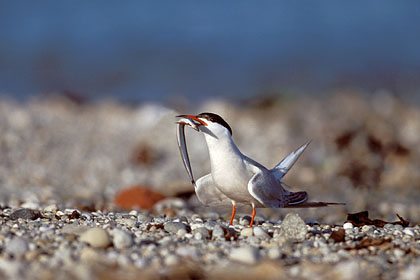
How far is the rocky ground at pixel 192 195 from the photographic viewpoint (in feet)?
8.79

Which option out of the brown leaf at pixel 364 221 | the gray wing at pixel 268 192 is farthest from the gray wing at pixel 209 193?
the brown leaf at pixel 364 221

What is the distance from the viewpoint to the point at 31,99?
54.4 ft

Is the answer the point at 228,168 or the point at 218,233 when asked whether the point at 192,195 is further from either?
the point at 218,233

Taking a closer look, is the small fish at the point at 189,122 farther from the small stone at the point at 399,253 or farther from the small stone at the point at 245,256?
the small stone at the point at 399,253

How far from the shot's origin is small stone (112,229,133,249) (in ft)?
9.62

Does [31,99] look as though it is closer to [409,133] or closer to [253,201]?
[409,133]

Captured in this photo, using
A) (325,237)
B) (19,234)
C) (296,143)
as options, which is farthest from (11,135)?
(325,237)

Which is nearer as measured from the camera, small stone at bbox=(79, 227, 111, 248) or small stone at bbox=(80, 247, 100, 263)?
small stone at bbox=(80, 247, 100, 263)

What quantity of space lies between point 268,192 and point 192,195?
12.5 feet

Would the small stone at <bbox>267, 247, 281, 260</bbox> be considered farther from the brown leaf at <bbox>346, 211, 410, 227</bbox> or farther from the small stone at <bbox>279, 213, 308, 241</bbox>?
the brown leaf at <bbox>346, 211, 410, 227</bbox>

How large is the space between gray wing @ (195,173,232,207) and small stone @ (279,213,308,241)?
0.75 m

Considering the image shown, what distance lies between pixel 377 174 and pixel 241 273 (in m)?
7.42

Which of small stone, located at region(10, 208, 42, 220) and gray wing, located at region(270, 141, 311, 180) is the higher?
gray wing, located at region(270, 141, 311, 180)

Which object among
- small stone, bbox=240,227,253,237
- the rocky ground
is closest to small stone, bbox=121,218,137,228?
the rocky ground
